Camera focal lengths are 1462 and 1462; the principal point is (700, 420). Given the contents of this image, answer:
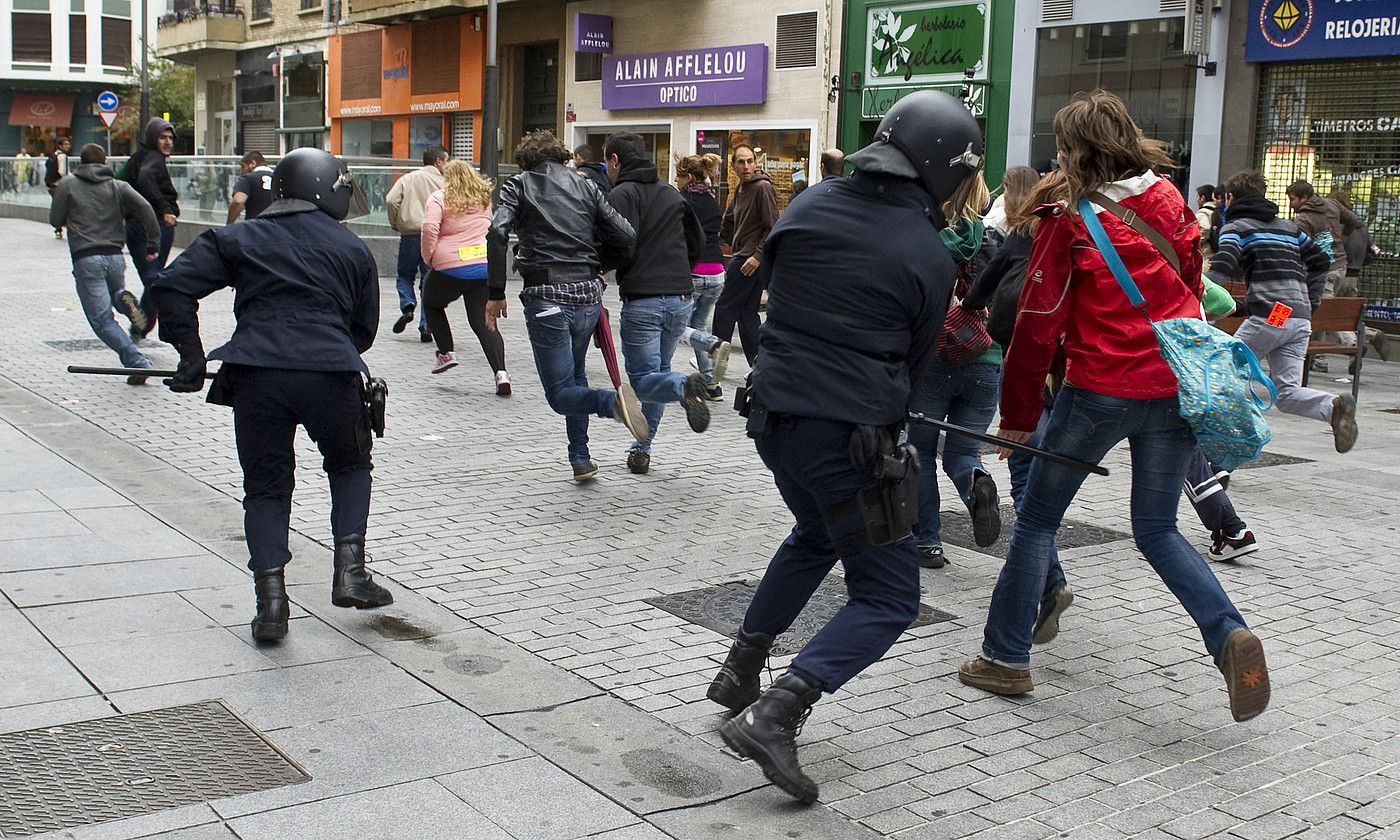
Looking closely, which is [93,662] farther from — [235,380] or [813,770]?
[813,770]

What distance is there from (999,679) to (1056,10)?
52.4 ft

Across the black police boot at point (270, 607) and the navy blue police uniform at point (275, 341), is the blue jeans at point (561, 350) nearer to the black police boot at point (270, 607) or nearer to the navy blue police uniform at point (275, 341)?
the navy blue police uniform at point (275, 341)

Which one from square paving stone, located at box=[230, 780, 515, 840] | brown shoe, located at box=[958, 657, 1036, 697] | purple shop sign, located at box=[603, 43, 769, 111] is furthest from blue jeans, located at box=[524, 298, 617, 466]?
purple shop sign, located at box=[603, 43, 769, 111]

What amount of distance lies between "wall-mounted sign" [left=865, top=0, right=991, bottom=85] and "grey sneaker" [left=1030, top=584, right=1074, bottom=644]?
15.9 m

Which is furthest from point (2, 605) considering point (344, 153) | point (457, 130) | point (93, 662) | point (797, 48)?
point (344, 153)

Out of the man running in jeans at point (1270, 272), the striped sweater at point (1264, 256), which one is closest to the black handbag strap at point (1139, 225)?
the man running in jeans at point (1270, 272)

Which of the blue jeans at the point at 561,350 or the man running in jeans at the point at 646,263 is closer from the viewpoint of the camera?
the blue jeans at the point at 561,350

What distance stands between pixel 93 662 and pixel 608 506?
311cm

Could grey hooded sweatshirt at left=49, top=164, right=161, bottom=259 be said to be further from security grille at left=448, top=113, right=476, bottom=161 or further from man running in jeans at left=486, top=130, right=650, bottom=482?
security grille at left=448, top=113, right=476, bottom=161

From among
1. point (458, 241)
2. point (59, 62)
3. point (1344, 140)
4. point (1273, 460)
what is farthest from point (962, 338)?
point (59, 62)

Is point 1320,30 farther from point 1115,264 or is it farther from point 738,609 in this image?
point 1115,264

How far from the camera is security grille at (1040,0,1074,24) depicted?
1884cm

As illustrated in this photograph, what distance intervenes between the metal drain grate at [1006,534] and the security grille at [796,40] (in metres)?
16.2

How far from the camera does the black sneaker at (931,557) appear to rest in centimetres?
642
